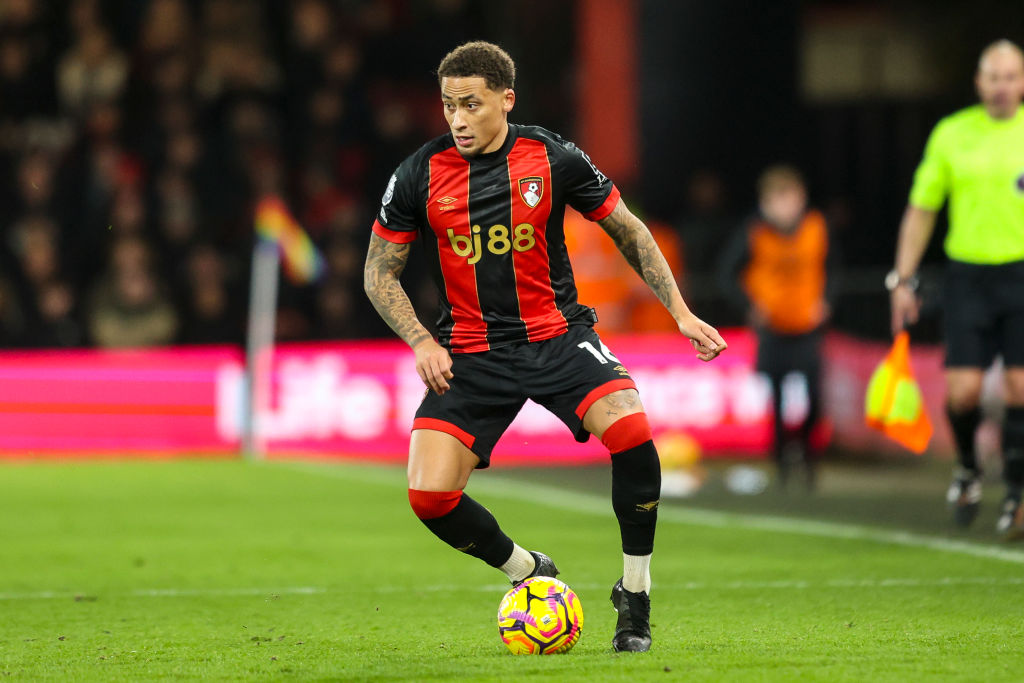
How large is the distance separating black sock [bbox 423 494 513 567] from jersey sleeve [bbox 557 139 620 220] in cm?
102

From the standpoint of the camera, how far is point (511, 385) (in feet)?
17.7

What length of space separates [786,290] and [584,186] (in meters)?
6.68

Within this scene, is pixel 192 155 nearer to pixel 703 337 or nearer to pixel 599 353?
pixel 599 353

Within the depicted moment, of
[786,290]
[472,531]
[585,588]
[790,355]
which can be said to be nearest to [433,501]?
[472,531]

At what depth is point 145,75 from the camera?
1742 cm

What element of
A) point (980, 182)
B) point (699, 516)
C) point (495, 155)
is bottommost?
point (699, 516)

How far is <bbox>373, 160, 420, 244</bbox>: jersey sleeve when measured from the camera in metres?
5.39

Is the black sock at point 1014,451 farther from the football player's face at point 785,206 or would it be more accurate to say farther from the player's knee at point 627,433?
the football player's face at point 785,206

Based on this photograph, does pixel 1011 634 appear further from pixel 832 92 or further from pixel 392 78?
pixel 832 92

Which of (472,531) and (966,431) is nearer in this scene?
(472,531)

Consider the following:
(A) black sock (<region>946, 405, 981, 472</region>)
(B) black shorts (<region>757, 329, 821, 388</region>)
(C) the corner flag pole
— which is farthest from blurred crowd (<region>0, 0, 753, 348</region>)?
(A) black sock (<region>946, 405, 981, 472</region>)

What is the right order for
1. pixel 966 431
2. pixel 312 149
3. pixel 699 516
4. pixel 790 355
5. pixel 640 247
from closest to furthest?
Answer: pixel 640 247 < pixel 966 431 < pixel 699 516 < pixel 790 355 < pixel 312 149

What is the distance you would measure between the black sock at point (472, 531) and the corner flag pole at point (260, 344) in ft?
29.7

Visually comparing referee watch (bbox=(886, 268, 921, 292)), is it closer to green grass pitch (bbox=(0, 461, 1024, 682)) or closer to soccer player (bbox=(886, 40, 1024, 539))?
soccer player (bbox=(886, 40, 1024, 539))
